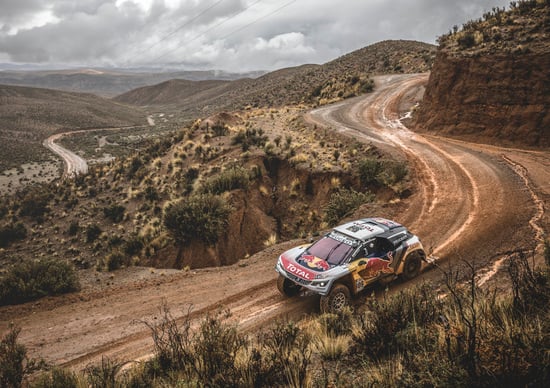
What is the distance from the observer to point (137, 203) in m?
26.8

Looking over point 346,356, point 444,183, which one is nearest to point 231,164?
point 444,183

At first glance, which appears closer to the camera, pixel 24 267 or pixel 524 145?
pixel 24 267

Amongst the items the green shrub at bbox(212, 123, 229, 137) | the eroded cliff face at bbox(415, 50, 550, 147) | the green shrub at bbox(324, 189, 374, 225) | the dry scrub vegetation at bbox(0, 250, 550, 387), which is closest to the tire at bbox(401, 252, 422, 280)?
the dry scrub vegetation at bbox(0, 250, 550, 387)

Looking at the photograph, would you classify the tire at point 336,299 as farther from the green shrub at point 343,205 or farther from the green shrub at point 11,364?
the green shrub at point 343,205

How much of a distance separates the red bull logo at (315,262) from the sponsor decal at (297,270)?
0.22m

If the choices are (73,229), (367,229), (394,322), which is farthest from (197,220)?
(73,229)

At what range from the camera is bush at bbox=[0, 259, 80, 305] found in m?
11.9

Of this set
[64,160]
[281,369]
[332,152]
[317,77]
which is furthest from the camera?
[317,77]

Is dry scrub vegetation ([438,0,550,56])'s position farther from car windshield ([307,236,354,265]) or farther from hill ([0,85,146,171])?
→ hill ([0,85,146,171])

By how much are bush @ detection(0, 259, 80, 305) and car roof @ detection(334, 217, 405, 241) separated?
9759mm

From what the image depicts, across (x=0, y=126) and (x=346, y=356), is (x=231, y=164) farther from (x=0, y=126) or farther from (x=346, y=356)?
(x=0, y=126)

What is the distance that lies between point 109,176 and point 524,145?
110 ft

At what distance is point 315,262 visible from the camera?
360 inches

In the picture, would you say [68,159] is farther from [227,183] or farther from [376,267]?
[376,267]
